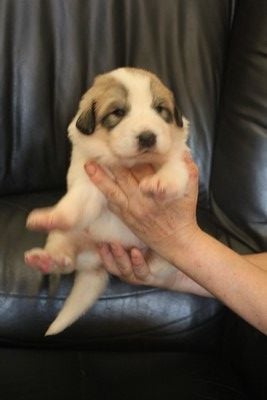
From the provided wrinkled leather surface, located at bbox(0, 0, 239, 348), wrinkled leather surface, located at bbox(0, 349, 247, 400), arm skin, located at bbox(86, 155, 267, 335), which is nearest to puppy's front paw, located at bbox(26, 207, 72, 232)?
arm skin, located at bbox(86, 155, 267, 335)

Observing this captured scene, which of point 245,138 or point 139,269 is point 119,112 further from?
point 245,138

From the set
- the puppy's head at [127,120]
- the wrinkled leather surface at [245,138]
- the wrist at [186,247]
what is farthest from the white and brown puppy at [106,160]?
the wrinkled leather surface at [245,138]

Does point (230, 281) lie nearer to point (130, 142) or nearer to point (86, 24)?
point (130, 142)

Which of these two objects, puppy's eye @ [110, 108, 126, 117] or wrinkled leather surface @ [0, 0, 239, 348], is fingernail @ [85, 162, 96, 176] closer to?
puppy's eye @ [110, 108, 126, 117]

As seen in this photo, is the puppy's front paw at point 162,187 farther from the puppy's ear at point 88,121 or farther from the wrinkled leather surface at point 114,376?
the wrinkled leather surface at point 114,376

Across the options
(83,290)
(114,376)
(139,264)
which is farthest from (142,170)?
(114,376)
